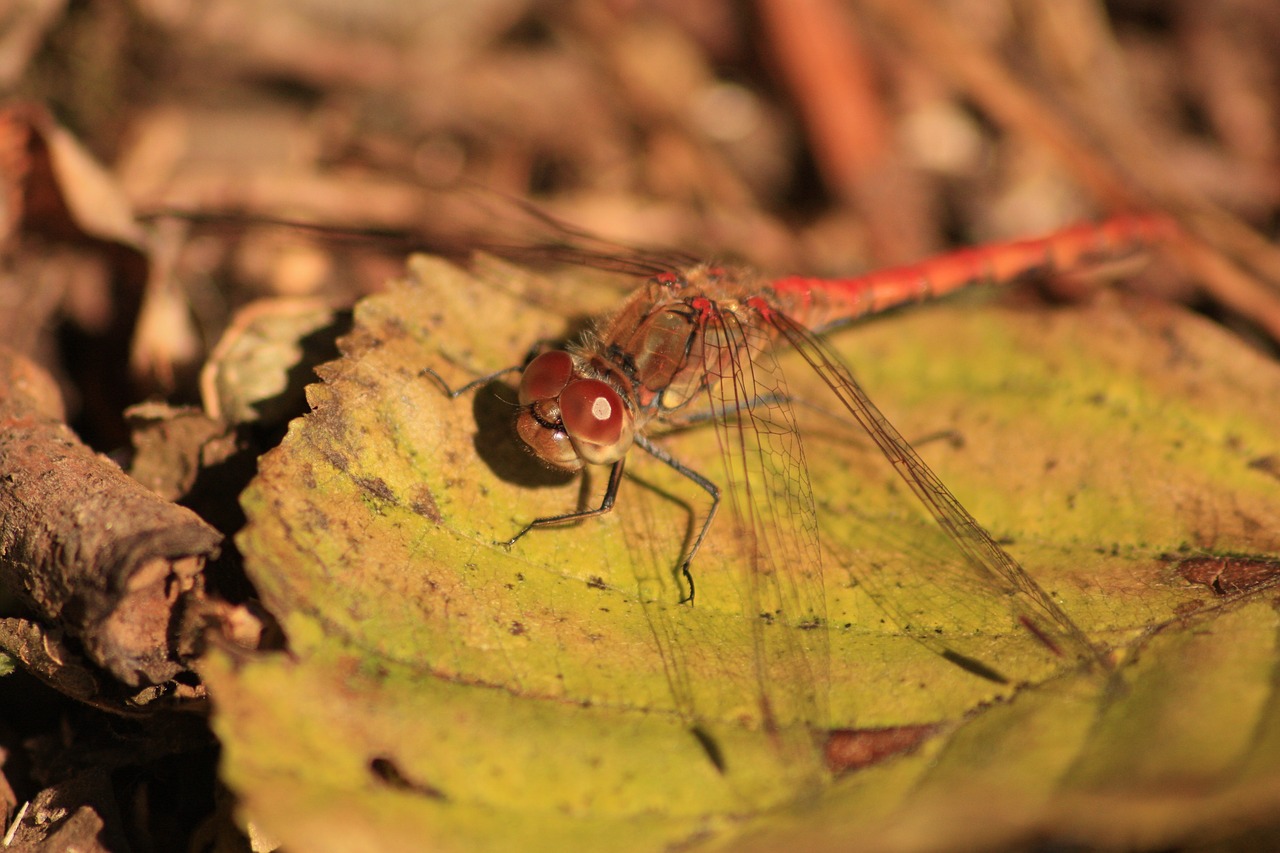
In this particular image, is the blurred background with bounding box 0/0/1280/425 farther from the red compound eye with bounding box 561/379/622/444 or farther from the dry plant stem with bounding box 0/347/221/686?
the dry plant stem with bounding box 0/347/221/686

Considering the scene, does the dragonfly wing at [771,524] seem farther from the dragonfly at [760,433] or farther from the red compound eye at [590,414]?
the red compound eye at [590,414]

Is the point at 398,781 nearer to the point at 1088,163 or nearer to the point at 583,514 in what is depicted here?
the point at 583,514

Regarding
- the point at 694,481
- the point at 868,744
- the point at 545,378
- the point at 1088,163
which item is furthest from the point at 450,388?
the point at 1088,163

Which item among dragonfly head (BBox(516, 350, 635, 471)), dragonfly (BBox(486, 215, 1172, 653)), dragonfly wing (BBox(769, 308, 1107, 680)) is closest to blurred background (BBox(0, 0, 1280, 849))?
dragonfly (BBox(486, 215, 1172, 653))

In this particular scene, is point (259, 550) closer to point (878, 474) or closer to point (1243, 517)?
point (878, 474)

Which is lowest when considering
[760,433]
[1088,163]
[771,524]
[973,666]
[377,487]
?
[973,666]

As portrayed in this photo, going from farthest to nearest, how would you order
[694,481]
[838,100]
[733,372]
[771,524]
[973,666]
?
1. [838,100]
2. [733,372]
3. [694,481]
4. [771,524]
5. [973,666]

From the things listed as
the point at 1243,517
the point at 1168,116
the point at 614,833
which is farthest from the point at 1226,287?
the point at 614,833
